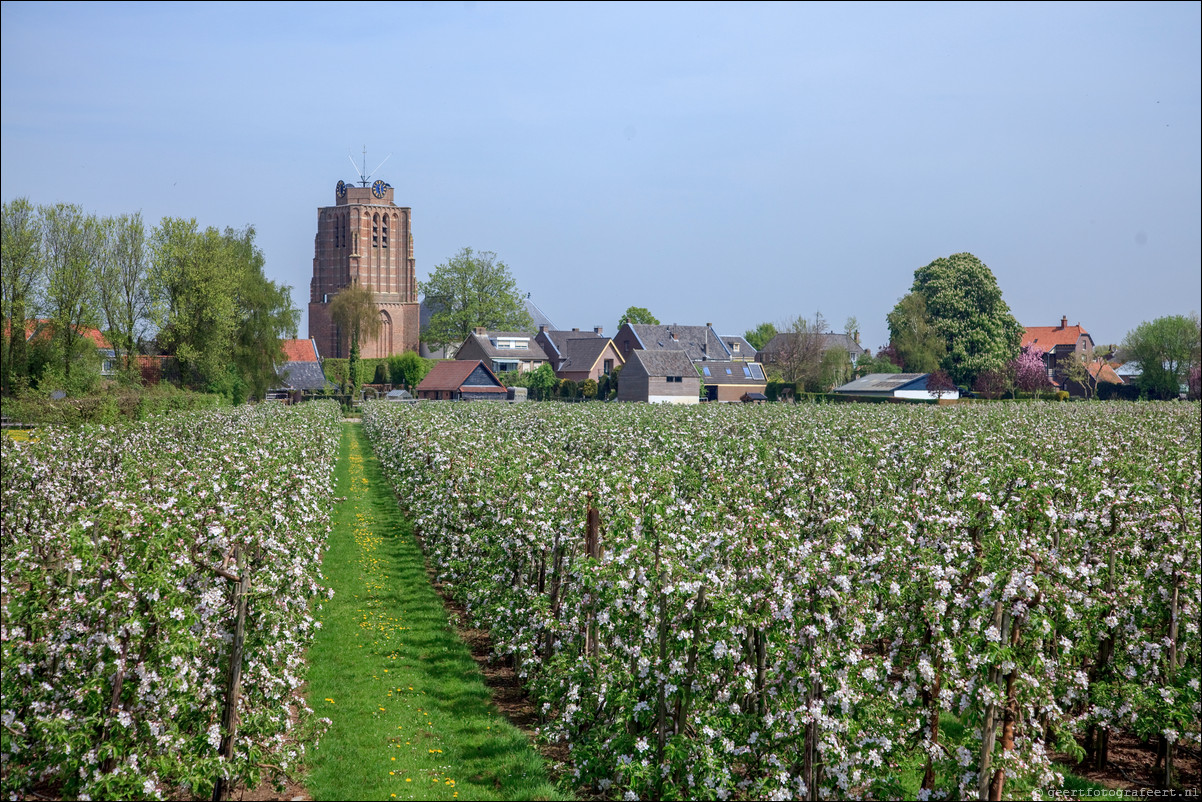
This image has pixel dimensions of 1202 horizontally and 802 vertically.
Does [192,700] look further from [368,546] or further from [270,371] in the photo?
[270,371]

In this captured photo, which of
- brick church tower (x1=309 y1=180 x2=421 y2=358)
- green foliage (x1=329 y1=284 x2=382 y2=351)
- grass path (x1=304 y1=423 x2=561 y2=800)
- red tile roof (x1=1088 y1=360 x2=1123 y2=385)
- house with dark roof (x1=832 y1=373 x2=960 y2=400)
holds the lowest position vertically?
grass path (x1=304 y1=423 x2=561 y2=800)

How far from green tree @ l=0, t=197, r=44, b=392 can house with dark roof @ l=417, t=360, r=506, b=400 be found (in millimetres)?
42767

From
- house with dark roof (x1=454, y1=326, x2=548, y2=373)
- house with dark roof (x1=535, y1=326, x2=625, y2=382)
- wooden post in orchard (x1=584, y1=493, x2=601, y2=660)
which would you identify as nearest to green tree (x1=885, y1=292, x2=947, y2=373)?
house with dark roof (x1=535, y1=326, x2=625, y2=382)

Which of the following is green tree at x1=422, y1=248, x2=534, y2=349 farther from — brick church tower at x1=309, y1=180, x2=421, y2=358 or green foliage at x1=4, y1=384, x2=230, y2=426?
green foliage at x1=4, y1=384, x2=230, y2=426

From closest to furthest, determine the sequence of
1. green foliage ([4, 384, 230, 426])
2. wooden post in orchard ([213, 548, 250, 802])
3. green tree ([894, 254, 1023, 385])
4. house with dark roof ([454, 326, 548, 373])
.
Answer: wooden post in orchard ([213, 548, 250, 802])
green foliage ([4, 384, 230, 426])
green tree ([894, 254, 1023, 385])
house with dark roof ([454, 326, 548, 373])

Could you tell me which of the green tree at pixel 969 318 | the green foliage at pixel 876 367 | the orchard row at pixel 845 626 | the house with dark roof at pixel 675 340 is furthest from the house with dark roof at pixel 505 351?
the orchard row at pixel 845 626

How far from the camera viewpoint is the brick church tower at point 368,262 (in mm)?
135375

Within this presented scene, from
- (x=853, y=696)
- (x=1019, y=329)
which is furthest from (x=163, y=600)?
(x=1019, y=329)

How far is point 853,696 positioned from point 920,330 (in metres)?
89.6

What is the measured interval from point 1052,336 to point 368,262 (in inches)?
4079

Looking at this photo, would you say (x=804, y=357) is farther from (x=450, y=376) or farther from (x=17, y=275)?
(x=17, y=275)

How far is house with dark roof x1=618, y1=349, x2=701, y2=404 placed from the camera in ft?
291

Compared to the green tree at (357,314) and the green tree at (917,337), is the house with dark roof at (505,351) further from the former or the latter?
the green tree at (917,337)

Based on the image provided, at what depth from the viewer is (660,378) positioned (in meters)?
89.2
